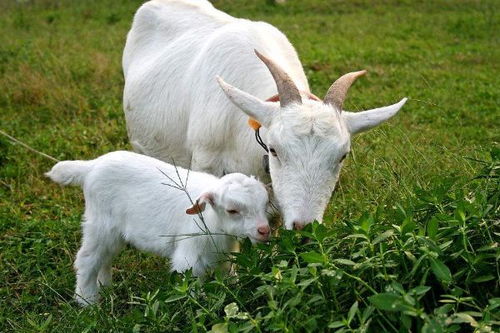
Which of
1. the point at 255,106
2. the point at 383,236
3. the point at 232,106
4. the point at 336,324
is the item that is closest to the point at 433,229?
the point at 383,236

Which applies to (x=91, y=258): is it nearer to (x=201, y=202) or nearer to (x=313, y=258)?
(x=201, y=202)

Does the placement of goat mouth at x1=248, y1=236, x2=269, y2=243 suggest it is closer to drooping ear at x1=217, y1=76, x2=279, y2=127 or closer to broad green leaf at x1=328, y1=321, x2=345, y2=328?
drooping ear at x1=217, y1=76, x2=279, y2=127

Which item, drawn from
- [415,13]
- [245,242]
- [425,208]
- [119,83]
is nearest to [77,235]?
[245,242]

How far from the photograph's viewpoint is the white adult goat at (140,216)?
4305 mm

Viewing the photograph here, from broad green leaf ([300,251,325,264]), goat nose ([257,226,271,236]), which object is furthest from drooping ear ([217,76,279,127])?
broad green leaf ([300,251,325,264])

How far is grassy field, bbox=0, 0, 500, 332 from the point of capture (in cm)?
325

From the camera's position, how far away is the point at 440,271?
3.05 m

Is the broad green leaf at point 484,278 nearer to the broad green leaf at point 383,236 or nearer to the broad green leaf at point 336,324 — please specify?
the broad green leaf at point 383,236

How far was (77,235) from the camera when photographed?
19.0 ft

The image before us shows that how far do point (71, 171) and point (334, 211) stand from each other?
5.68 ft

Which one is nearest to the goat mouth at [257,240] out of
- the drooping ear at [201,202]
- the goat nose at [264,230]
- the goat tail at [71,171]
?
the goat nose at [264,230]

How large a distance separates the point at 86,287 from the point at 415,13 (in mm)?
11685

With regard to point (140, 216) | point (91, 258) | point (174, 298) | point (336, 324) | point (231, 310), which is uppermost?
point (336, 324)

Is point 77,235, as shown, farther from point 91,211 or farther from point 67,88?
point 67,88
